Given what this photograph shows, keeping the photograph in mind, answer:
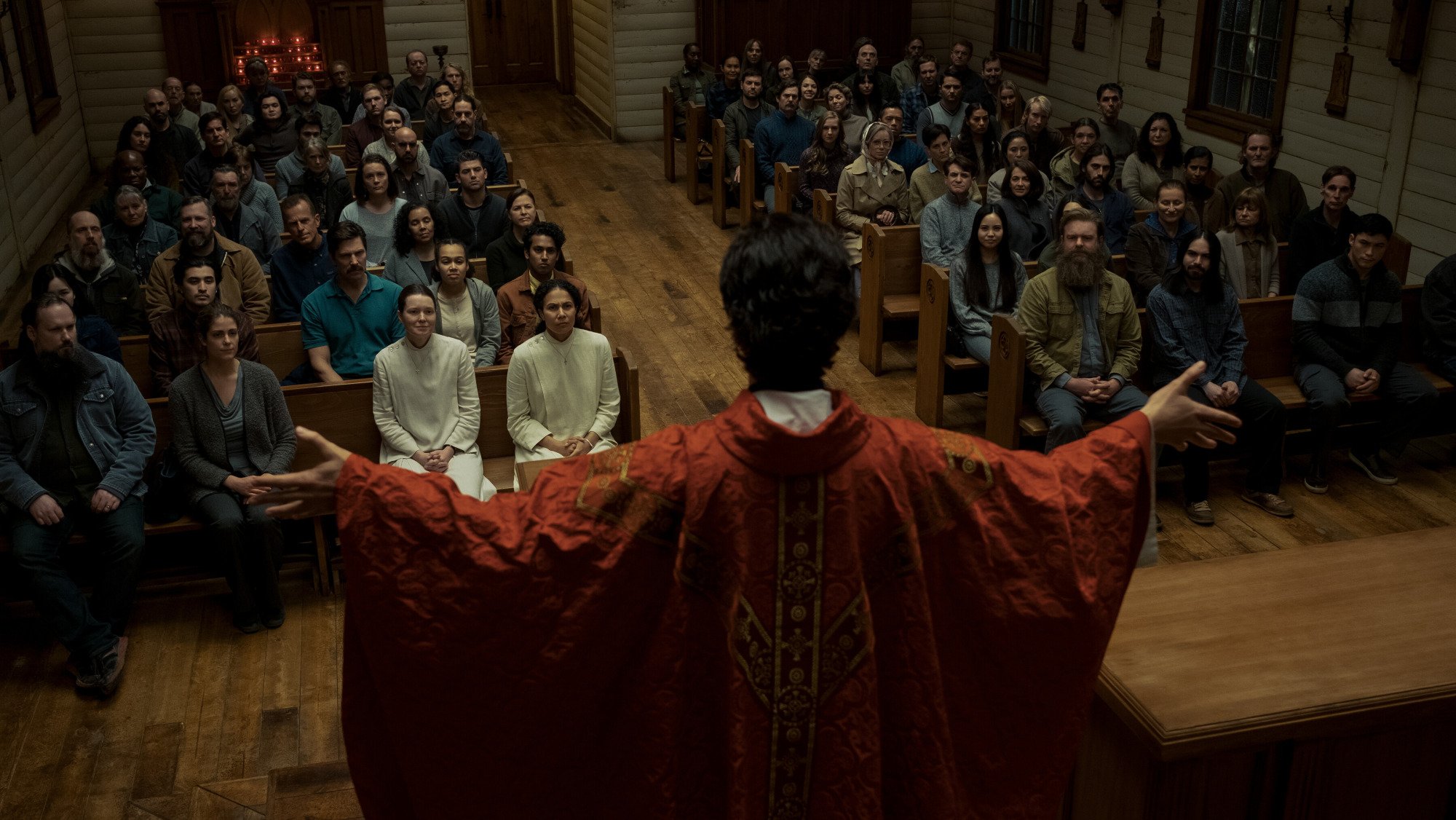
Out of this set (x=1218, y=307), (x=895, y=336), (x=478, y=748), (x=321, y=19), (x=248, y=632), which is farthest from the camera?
(x=321, y=19)

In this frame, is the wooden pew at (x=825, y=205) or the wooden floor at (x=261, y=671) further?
the wooden pew at (x=825, y=205)

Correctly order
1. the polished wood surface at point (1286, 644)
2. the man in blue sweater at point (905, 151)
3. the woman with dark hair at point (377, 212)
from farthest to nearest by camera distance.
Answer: the man in blue sweater at point (905, 151) → the woman with dark hair at point (377, 212) → the polished wood surface at point (1286, 644)

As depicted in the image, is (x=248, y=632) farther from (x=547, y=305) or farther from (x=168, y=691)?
(x=547, y=305)

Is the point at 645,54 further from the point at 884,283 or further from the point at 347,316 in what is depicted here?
the point at 347,316

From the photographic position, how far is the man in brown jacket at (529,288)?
5.41m

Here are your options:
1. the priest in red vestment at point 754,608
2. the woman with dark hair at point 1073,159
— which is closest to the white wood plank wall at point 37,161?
the woman with dark hair at point 1073,159

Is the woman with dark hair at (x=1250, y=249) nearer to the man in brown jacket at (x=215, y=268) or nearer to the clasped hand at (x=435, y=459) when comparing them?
the clasped hand at (x=435, y=459)

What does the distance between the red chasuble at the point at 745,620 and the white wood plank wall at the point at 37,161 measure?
7.12 metres

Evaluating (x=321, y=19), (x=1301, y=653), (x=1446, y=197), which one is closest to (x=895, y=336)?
(x=1446, y=197)

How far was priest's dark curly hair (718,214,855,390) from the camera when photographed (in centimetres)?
195

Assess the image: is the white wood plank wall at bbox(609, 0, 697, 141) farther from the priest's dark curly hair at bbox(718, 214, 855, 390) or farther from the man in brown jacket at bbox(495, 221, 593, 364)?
the priest's dark curly hair at bbox(718, 214, 855, 390)

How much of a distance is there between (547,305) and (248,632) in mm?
1488

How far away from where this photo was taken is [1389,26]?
6988 millimetres

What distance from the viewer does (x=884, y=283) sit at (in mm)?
6699
